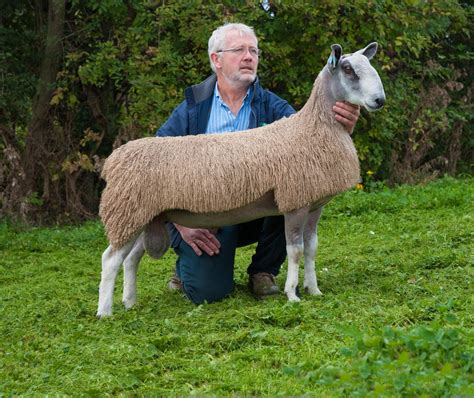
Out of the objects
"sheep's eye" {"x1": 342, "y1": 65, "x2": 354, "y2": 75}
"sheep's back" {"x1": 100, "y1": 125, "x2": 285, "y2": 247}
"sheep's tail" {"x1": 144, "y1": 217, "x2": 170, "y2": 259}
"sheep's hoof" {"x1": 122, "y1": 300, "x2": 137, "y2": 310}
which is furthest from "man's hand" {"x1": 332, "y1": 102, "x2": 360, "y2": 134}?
"sheep's hoof" {"x1": 122, "y1": 300, "x2": 137, "y2": 310}

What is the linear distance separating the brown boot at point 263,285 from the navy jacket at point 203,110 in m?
1.06

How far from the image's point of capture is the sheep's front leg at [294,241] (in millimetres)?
6301

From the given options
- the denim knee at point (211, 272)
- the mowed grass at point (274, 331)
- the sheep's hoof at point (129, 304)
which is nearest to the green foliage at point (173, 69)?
the mowed grass at point (274, 331)

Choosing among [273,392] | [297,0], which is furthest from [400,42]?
[273,392]

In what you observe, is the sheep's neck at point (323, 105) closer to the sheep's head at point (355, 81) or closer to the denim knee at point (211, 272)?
the sheep's head at point (355, 81)

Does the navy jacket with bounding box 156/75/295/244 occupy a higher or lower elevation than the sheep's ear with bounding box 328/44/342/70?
lower

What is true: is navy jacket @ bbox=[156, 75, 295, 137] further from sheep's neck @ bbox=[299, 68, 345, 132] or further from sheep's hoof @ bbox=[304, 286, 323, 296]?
sheep's hoof @ bbox=[304, 286, 323, 296]

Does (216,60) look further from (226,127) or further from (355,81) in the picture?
(355,81)

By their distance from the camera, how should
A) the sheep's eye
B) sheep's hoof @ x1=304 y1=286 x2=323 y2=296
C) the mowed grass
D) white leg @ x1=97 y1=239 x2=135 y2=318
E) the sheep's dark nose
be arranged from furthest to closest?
sheep's hoof @ x1=304 y1=286 x2=323 y2=296, white leg @ x1=97 y1=239 x2=135 y2=318, the sheep's eye, the sheep's dark nose, the mowed grass

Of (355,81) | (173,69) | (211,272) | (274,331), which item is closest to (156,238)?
(211,272)

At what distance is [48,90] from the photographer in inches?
518

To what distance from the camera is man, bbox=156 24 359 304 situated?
22.1ft

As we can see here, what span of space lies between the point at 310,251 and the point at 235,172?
0.80m

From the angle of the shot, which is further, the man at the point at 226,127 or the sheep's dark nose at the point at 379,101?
the man at the point at 226,127
